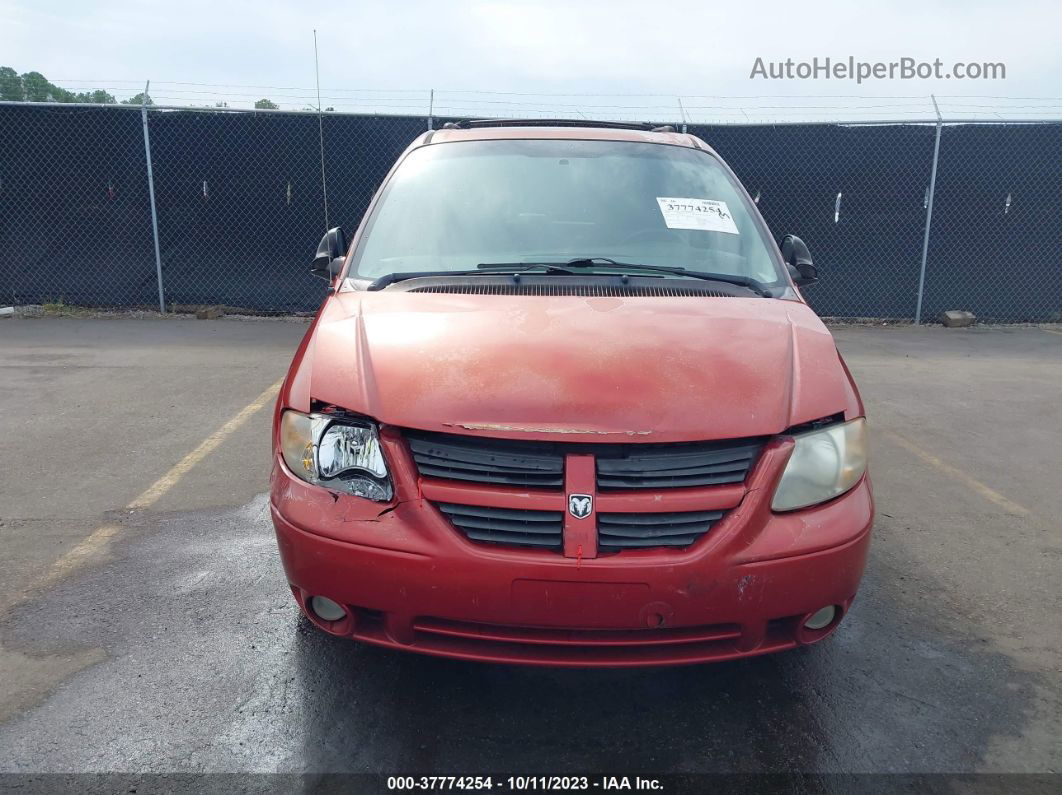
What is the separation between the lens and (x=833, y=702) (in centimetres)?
255

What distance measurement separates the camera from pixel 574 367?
231cm

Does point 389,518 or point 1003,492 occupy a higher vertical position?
point 389,518

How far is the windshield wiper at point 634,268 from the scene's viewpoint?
9.98 feet

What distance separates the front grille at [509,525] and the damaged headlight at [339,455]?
8.3 inches

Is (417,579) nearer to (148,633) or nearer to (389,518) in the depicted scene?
(389,518)

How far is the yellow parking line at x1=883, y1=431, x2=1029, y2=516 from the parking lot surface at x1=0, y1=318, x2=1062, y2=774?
29 millimetres

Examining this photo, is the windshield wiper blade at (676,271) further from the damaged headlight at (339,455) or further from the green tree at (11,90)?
the green tree at (11,90)

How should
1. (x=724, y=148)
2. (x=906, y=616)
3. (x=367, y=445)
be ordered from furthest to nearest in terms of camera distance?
(x=724, y=148) → (x=906, y=616) → (x=367, y=445)

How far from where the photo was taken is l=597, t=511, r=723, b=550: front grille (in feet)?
6.96

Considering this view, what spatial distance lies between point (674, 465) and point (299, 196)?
853 centimetres

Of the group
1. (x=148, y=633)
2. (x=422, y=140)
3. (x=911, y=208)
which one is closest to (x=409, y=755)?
(x=148, y=633)

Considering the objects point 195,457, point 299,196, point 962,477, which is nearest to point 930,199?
point 962,477

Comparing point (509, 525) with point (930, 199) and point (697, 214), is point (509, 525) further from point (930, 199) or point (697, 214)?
point (930, 199)

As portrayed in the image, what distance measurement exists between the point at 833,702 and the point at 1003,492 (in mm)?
2615
